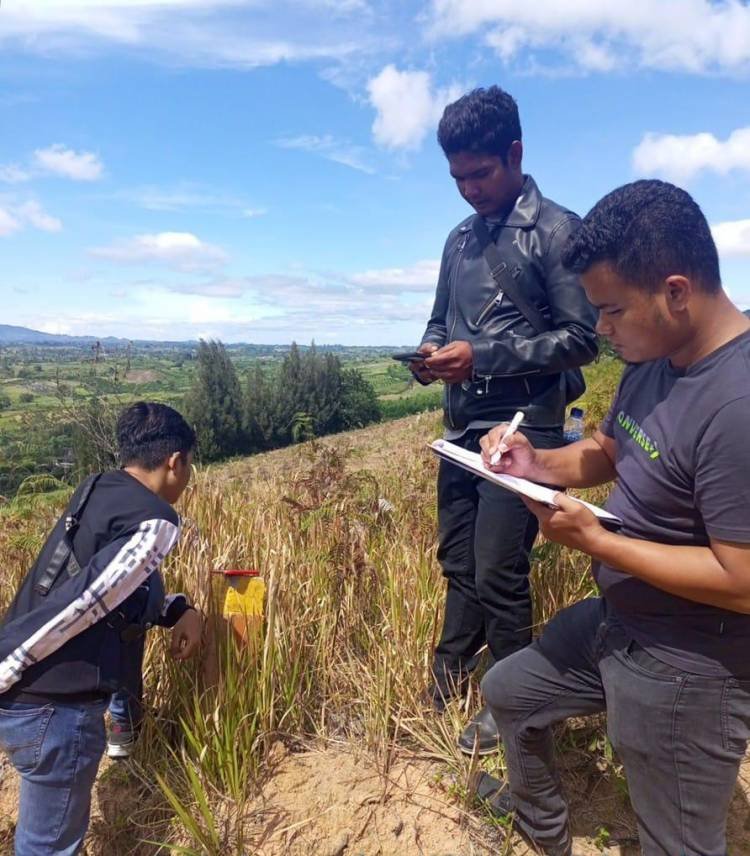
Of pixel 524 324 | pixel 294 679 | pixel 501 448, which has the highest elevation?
pixel 524 324

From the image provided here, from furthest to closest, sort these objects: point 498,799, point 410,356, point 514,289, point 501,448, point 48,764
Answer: point 410,356 → point 514,289 → point 498,799 → point 48,764 → point 501,448

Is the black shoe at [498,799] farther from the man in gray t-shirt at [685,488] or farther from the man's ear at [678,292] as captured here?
the man's ear at [678,292]

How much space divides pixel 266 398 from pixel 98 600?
43403mm

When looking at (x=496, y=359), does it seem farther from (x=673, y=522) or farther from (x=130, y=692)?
(x=130, y=692)

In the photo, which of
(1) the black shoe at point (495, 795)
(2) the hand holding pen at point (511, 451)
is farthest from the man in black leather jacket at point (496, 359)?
(2) the hand holding pen at point (511, 451)

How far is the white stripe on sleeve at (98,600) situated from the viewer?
1851 millimetres

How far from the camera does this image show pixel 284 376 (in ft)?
151

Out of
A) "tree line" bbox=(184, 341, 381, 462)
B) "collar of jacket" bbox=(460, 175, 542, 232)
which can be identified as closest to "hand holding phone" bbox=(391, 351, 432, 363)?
"collar of jacket" bbox=(460, 175, 542, 232)

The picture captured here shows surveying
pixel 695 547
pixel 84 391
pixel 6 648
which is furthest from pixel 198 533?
pixel 84 391

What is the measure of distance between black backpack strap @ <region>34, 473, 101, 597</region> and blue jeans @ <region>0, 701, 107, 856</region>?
36cm

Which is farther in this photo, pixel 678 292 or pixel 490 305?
pixel 490 305

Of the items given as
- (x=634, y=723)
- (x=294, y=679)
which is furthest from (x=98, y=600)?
(x=634, y=723)

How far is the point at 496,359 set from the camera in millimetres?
2219

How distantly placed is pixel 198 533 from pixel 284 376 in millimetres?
43443
